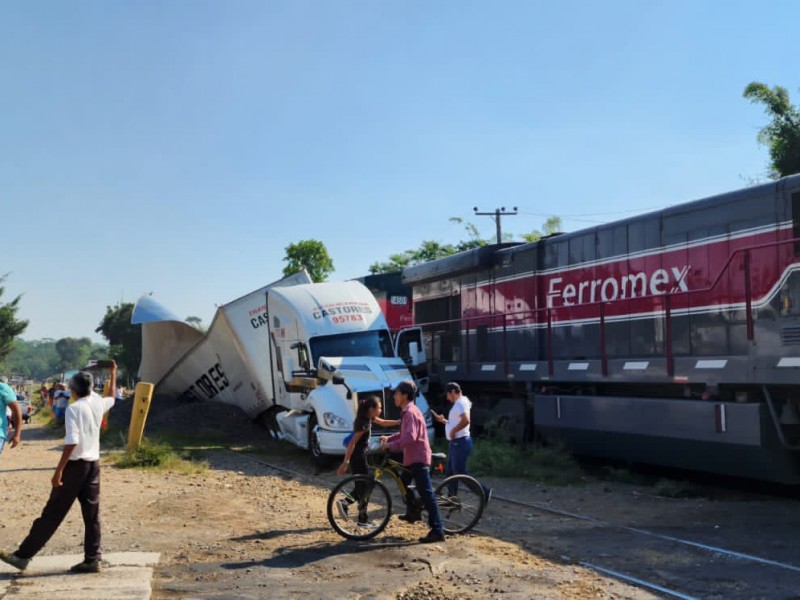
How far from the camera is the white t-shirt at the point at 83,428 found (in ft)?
21.7

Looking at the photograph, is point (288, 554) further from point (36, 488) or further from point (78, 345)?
point (78, 345)

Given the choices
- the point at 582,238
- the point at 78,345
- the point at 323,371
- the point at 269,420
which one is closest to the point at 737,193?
the point at 582,238

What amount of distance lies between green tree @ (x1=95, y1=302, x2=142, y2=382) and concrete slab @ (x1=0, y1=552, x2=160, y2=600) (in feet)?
194

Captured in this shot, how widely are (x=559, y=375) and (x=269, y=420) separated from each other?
743 cm

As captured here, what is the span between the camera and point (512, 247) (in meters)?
16.3

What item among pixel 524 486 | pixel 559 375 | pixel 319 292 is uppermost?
pixel 319 292

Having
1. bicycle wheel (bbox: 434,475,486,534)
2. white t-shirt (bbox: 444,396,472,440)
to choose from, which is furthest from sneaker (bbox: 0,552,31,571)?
white t-shirt (bbox: 444,396,472,440)

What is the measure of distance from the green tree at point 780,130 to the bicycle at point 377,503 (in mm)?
19398

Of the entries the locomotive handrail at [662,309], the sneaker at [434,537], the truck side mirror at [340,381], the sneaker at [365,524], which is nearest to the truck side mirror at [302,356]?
the truck side mirror at [340,381]

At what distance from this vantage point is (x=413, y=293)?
19531mm

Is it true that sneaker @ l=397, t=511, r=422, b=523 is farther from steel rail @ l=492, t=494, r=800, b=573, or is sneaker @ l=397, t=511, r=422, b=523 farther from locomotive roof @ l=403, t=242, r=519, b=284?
locomotive roof @ l=403, t=242, r=519, b=284

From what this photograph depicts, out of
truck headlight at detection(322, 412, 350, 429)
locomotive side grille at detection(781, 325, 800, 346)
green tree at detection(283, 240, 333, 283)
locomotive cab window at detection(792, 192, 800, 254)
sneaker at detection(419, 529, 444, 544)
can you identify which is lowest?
sneaker at detection(419, 529, 444, 544)

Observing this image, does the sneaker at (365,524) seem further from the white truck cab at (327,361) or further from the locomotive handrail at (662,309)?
the white truck cab at (327,361)

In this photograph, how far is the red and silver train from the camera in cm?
984
